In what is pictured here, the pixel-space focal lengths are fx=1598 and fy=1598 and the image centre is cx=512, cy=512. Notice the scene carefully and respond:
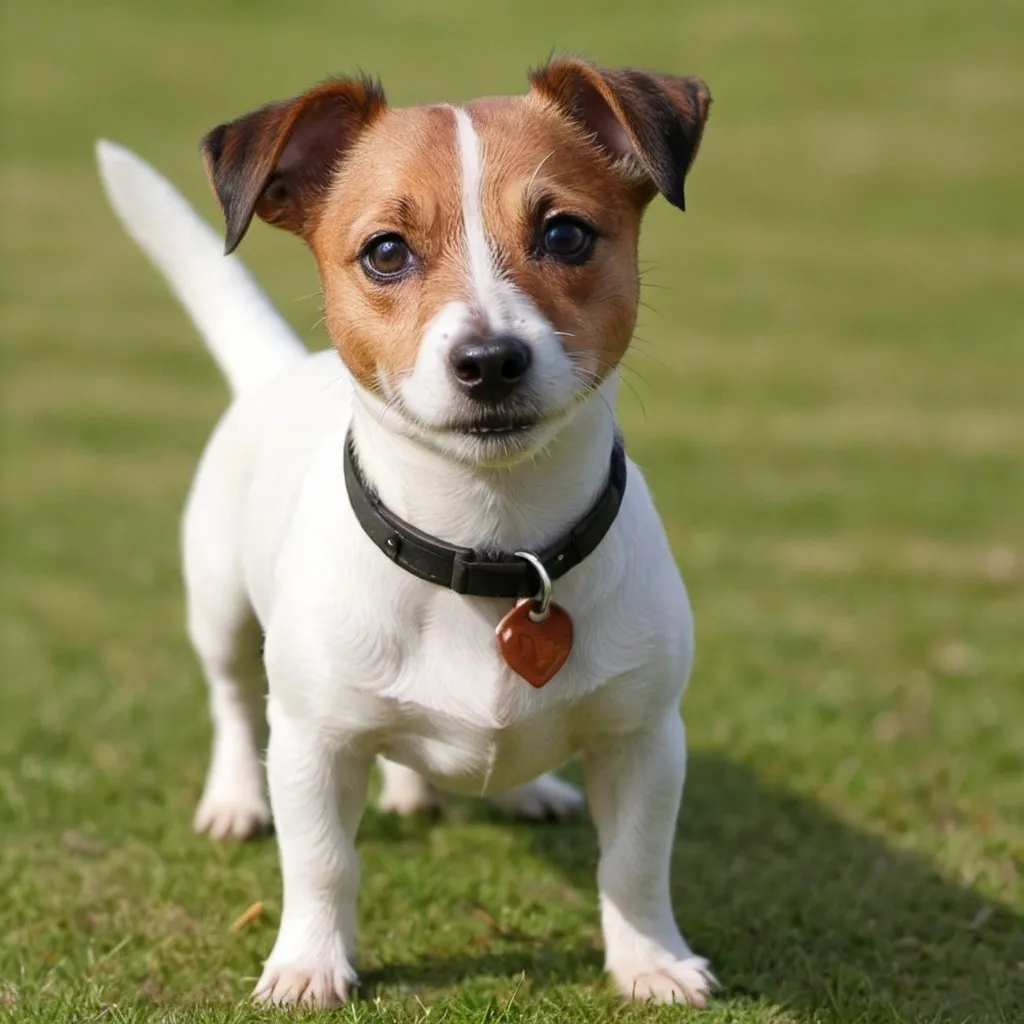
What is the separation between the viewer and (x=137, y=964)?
4.02 m

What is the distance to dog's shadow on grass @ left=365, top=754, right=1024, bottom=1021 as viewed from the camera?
391 cm

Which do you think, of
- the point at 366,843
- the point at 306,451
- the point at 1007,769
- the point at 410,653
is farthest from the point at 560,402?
the point at 1007,769

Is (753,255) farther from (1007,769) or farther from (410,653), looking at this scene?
(410,653)

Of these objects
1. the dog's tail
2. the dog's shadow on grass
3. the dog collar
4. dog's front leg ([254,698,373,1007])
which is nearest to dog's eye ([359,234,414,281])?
the dog collar

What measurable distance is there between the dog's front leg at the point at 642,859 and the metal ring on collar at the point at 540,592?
0.41m

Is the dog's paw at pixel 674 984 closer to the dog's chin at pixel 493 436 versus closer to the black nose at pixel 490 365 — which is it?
the dog's chin at pixel 493 436

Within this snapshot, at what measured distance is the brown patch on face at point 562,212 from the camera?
3.37 meters

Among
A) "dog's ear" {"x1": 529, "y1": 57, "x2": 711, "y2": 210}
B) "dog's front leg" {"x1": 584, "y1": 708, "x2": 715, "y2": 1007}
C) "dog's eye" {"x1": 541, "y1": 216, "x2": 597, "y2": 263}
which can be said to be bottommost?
"dog's front leg" {"x1": 584, "y1": 708, "x2": 715, "y2": 1007}

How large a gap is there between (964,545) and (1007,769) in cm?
306

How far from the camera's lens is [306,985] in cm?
373

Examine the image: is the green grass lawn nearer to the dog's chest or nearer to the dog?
the dog

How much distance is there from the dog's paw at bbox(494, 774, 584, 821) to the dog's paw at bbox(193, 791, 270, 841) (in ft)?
2.44

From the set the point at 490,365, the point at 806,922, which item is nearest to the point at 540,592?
the point at 490,365

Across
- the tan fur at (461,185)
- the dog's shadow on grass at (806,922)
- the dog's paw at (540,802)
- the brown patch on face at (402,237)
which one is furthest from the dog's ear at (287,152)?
the dog's paw at (540,802)
